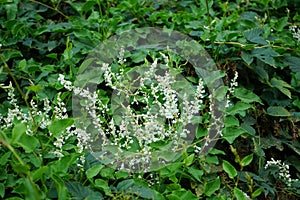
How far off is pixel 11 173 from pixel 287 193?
109 centimetres

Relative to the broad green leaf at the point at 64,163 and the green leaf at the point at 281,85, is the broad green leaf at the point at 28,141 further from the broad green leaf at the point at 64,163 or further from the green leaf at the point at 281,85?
the green leaf at the point at 281,85

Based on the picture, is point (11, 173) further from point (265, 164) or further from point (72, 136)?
point (265, 164)

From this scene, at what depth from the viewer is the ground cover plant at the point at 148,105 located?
1650mm

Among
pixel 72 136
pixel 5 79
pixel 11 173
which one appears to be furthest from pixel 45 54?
pixel 11 173

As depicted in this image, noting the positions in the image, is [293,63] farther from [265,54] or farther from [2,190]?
[2,190]

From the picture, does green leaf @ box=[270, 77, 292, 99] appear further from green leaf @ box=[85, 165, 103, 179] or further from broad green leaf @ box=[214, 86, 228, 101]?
green leaf @ box=[85, 165, 103, 179]

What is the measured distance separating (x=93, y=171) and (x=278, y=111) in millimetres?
968

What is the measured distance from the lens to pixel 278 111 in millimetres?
2199

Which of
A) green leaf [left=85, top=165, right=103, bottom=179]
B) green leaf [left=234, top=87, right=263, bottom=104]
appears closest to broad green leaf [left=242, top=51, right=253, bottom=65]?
green leaf [left=234, top=87, right=263, bottom=104]

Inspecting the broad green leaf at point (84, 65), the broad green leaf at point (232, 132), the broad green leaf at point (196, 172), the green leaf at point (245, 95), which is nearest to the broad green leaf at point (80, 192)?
the broad green leaf at point (196, 172)

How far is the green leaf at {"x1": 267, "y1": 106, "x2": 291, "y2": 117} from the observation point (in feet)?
7.14

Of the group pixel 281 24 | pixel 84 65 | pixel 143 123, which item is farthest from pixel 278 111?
pixel 84 65

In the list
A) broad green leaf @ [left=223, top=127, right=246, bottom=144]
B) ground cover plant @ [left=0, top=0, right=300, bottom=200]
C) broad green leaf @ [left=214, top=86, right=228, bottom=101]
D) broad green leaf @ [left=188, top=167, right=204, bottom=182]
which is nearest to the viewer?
ground cover plant @ [left=0, top=0, right=300, bottom=200]

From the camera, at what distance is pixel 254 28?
7.81ft
